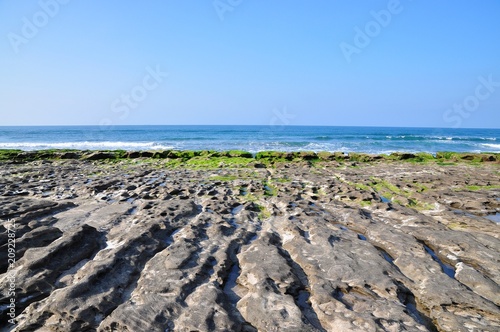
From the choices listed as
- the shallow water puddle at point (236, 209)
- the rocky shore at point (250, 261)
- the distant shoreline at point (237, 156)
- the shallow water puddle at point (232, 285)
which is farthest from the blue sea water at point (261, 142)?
the shallow water puddle at point (232, 285)

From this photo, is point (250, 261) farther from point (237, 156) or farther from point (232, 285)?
point (237, 156)

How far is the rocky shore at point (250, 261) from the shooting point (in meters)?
3.49

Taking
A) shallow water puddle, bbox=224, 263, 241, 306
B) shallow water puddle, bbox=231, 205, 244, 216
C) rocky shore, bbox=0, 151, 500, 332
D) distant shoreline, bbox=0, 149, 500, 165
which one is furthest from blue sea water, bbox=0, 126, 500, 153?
shallow water puddle, bbox=224, 263, 241, 306

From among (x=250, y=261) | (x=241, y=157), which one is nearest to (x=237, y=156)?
(x=241, y=157)

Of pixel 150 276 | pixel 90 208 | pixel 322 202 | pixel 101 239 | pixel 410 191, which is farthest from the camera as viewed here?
pixel 410 191

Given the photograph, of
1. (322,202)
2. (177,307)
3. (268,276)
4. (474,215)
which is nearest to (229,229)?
(268,276)

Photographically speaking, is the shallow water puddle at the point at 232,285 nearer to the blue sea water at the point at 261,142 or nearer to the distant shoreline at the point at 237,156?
the distant shoreline at the point at 237,156

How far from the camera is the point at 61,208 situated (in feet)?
26.3

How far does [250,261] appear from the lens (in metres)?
4.91

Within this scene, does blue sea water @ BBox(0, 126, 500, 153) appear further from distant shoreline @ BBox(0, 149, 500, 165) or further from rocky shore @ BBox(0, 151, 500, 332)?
rocky shore @ BBox(0, 151, 500, 332)

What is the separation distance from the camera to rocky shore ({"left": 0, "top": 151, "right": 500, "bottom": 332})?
3490 mm

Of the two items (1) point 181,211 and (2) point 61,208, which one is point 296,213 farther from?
(2) point 61,208

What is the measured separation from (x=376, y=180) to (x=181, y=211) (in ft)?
29.7

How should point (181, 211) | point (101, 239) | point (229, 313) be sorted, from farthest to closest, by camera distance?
point (181, 211), point (101, 239), point (229, 313)
